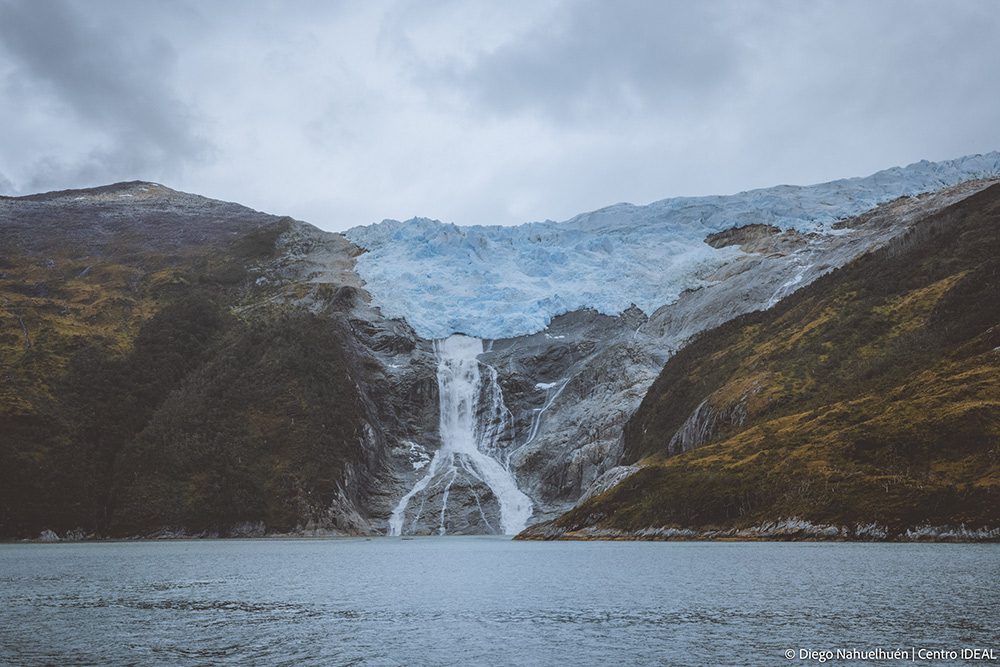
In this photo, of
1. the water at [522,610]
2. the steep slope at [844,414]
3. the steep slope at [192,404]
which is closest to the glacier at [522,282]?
the steep slope at [192,404]

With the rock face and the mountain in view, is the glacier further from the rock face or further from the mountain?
A: the rock face

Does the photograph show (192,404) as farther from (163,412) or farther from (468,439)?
(468,439)

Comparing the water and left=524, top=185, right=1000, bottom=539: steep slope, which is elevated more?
left=524, top=185, right=1000, bottom=539: steep slope

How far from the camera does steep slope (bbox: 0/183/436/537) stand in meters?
127

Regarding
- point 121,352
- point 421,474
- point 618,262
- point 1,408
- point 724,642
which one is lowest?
point 724,642

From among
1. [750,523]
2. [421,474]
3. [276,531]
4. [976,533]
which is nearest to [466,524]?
[421,474]

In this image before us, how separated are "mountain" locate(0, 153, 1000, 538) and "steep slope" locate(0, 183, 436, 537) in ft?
1.40

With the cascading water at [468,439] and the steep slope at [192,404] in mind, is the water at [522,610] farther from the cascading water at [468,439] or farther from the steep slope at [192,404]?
the cascading water at [468,439]

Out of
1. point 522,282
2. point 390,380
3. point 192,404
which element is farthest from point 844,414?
point 522,282

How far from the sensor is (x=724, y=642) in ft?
88.8

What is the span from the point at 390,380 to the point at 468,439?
2141 centimetres

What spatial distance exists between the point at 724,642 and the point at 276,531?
111 meters

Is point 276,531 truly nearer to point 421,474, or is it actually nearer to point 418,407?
point 421,474

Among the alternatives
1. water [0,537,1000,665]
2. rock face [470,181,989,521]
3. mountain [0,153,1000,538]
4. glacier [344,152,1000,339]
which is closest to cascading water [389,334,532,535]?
mountain [0,153,1000,538]
